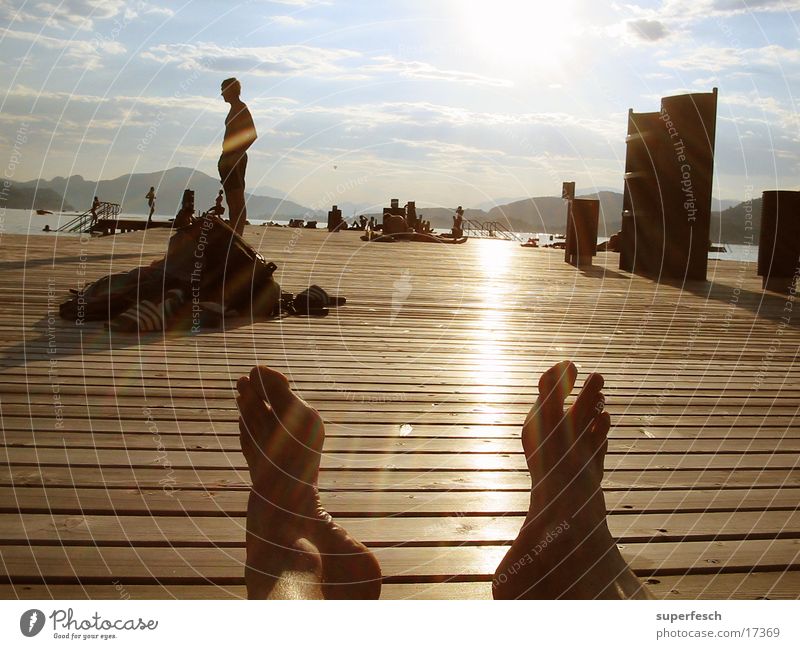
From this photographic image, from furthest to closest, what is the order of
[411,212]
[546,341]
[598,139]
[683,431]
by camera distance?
1. [411,212]
2. [546,341]
3. [598,139]
4. [683,431]

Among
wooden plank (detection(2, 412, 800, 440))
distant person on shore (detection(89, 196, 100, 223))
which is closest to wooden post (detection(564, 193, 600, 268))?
wooden plank (detection(2, 412, 800, 440))

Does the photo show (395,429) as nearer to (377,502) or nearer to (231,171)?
(377,502)

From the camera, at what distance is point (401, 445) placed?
3.50 meters

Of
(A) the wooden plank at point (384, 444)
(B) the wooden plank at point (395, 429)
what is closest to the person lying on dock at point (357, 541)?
(A) the wooden plank at point (384, 444)

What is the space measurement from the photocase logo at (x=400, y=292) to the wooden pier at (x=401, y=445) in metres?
0.22

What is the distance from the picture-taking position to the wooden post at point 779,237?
12.2 metres

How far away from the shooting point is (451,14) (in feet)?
14.4

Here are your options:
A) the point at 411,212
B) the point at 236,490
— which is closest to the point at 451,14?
the point at 236,490

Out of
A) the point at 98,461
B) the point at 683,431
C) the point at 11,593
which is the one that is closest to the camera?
the point at 11,593

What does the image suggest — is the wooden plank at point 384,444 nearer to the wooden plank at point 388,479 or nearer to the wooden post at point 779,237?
the wooden plank at point 388,479

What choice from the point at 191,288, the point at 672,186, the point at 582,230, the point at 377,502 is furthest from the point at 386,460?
the point at 582,230

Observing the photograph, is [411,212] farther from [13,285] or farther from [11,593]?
[11,593]

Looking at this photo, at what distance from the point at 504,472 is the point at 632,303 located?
657 cm
